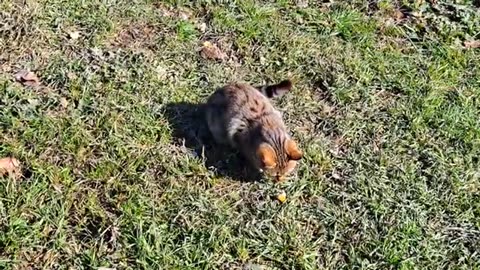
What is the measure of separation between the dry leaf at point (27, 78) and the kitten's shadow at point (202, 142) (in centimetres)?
92

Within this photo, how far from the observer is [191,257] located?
176 inches

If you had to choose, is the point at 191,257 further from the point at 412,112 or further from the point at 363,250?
the point at 412,112

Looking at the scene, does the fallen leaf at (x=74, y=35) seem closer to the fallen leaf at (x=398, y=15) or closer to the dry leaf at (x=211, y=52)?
the dry leaf at (x=211, y=52)

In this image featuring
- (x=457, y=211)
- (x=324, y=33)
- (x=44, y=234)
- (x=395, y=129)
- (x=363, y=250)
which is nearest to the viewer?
(x=44, y=234)

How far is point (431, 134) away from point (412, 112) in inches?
9.7

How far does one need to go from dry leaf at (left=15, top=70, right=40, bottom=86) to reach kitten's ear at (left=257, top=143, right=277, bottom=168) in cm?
167

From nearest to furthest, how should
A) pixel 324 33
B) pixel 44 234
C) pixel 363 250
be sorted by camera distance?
pixel 44 234, pixel 363 250, pixel 324 33

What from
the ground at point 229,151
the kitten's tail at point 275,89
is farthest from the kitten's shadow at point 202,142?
the kitten's tail at point 275,89

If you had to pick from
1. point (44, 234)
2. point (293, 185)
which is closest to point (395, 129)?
point (293, 185)

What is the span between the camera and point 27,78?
17.7 ft

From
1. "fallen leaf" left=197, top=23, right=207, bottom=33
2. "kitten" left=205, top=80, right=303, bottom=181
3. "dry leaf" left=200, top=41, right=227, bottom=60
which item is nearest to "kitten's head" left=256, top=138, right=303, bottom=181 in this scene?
"kitten" left=205, top=80, right=303, bottom=181

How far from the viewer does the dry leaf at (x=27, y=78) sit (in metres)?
5.37

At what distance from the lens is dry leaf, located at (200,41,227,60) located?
19.6ft

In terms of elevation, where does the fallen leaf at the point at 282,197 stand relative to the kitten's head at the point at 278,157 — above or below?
below
